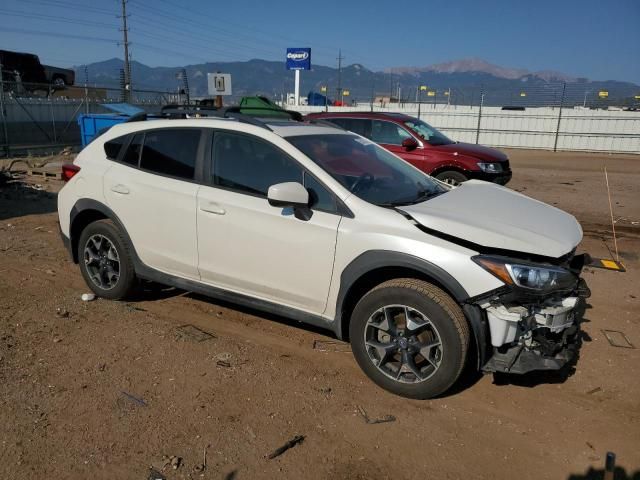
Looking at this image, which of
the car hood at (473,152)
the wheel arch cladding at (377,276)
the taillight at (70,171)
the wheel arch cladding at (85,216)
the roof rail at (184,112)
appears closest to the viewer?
the wheel arch cladding at (377,276)

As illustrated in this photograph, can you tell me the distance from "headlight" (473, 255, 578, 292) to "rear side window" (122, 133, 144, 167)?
9.84 feet

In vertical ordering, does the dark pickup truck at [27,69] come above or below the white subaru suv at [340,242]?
above

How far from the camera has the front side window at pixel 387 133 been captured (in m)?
10.1

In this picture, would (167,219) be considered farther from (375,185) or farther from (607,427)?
(607,427)

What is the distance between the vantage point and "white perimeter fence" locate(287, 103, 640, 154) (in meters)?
23.4

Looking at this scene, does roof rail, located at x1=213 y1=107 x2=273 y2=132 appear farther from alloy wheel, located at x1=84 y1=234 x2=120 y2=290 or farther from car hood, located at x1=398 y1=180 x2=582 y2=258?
alloy wheel, located at x1=84 y1=234 x2=120 y2=290

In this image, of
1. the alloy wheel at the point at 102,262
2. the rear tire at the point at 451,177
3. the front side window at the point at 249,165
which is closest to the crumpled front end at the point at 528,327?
the front side window at the point at 249,165

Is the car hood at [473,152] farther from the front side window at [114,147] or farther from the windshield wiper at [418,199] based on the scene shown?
the front side window at [114,147]

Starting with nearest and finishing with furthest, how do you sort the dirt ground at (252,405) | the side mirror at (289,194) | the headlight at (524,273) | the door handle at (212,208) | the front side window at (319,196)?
the dirt ground at (252,405) → the headlight at (524,273) → the side mirror at (289,194) → the front side window at (319,196) → the door handle at (212,208)

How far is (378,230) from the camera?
10.9 ft

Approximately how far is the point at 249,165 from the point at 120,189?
1314mm

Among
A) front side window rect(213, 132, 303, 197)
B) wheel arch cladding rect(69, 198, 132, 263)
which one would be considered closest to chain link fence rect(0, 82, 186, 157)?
wheel arch cladding rect(69, 198, 132, 263)

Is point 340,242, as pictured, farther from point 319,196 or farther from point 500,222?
point 500,222

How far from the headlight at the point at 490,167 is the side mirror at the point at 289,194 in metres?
6.88
